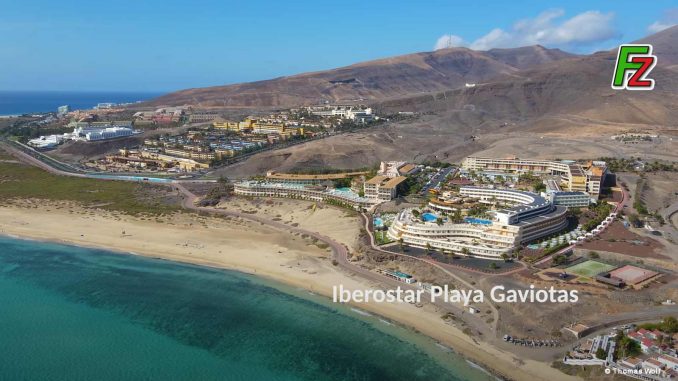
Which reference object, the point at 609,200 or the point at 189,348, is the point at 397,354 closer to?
the point at 189,348

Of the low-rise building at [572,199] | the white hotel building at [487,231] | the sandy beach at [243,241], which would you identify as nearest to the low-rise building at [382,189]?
the sandy beach at [243,241]

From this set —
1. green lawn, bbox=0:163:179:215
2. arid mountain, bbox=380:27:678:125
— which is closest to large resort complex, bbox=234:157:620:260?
green lawn, bbox=0:163:179:215

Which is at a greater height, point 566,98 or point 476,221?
point 566,98

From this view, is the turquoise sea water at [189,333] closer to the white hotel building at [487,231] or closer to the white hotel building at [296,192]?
the white hotel building at [487,231]

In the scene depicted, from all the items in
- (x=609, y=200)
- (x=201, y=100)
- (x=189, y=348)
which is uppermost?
(x=201, y=100)

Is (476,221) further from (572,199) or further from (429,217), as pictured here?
(572,199)

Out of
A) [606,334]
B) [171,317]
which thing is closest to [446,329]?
[606,334]

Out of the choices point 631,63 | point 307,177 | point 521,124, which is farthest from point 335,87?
point 631,63
